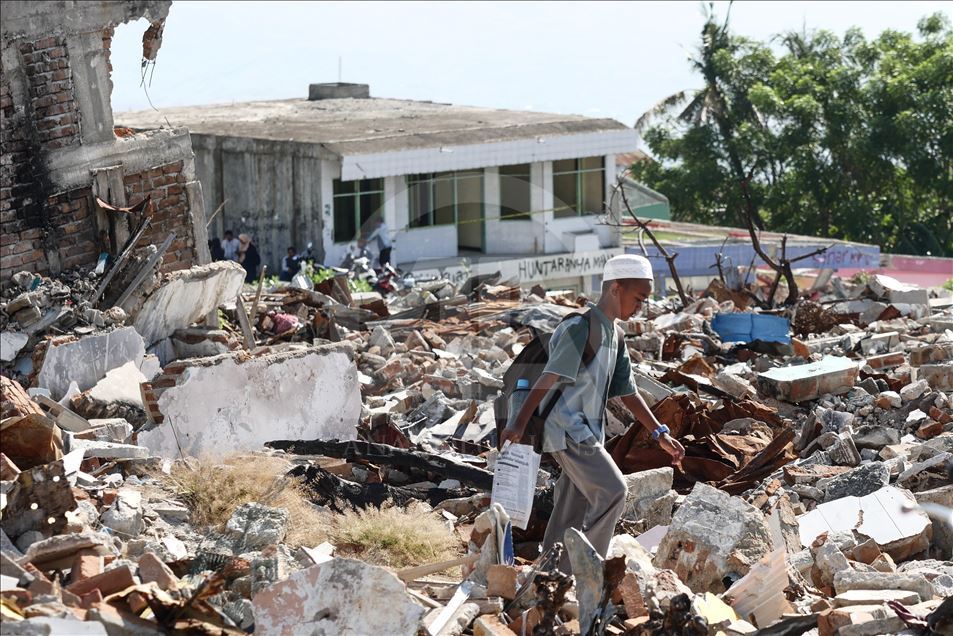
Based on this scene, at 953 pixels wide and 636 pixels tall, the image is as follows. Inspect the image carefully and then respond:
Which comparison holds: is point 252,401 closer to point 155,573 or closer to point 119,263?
point 119,263

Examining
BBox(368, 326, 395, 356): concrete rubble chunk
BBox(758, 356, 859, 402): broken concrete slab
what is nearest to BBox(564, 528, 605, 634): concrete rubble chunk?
BBox(758, 356, 859, 402): broken concrete slab

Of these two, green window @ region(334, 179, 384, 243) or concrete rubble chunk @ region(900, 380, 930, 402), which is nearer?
concrete rubble chunk @ region(900, 380, 930, 402)

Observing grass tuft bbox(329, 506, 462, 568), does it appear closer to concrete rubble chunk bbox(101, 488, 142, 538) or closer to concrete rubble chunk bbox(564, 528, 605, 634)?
concrete rubble chunk bbox(101, 488, 142, 538)

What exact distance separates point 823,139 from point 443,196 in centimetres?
1434

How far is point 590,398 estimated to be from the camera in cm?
537

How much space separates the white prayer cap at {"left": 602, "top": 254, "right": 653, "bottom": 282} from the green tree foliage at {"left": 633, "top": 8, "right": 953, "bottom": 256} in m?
31.1

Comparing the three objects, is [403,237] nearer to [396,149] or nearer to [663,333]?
[396,149]

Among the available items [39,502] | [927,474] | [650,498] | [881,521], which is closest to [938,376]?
[927,474]

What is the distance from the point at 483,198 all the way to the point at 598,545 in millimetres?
23093

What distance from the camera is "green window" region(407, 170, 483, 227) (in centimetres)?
2661

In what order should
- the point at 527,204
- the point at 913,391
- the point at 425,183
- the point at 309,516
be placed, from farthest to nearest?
1. the point at 527,204
2. the point at 425,183
3. the point at 913,391
4. the point at 309,516

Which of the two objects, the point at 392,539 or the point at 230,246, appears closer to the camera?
the point at 392,539

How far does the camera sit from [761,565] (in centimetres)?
527

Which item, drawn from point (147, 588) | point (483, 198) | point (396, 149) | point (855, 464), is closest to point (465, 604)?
point (147, 588)
